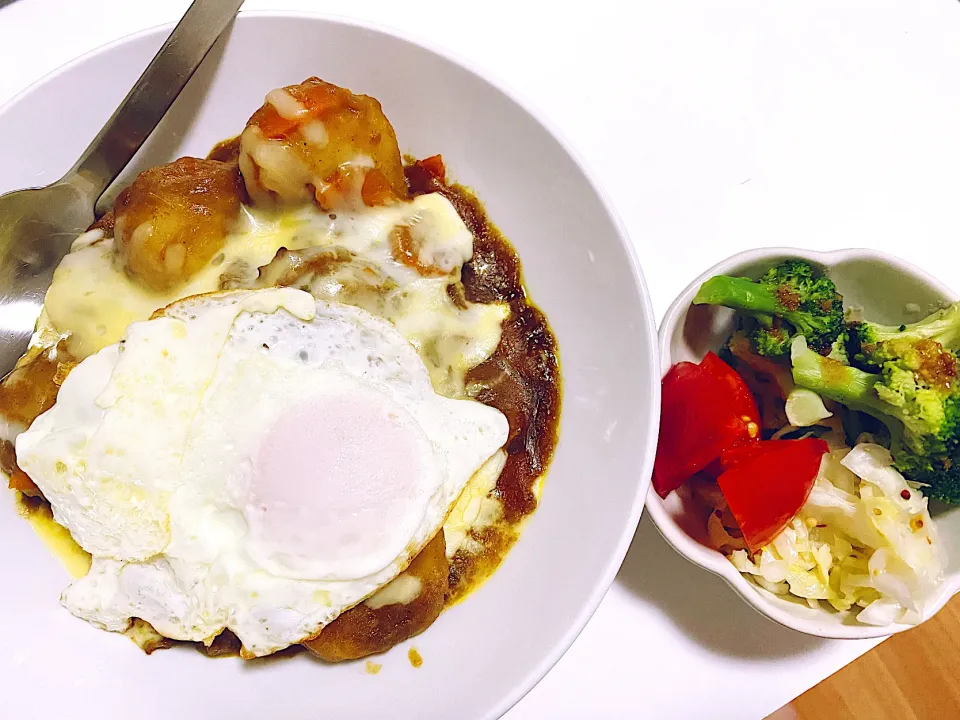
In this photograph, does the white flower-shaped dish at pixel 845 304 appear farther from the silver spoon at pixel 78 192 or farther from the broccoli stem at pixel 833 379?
the silver spoon at pixel 78 192

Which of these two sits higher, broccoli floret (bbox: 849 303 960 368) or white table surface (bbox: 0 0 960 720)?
white table surface (bbox: 0 0 960 720)

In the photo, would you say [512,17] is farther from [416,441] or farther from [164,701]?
[164,701]

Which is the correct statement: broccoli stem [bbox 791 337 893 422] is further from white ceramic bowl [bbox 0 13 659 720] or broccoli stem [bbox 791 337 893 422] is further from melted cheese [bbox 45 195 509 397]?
melted cheese [bbox 45 195 509 397]

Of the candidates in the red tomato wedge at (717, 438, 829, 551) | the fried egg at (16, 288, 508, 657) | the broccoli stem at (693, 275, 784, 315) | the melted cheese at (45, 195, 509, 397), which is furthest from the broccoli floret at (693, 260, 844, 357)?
the fried egg at (16, 288, 508, 657)

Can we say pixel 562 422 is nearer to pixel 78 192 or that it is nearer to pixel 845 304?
pixel 845 304

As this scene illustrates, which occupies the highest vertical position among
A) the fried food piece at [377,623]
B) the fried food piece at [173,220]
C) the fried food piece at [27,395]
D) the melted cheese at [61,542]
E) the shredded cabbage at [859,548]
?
the fried food piece at [173,220]

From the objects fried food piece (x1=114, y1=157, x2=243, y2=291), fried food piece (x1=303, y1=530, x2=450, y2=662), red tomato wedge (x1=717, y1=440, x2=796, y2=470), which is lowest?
fried food piece (x1=303, y1=530, x2=450, y2=662)

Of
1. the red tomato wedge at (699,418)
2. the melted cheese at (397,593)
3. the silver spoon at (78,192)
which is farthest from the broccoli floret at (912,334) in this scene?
the silver spoon at (78,192)

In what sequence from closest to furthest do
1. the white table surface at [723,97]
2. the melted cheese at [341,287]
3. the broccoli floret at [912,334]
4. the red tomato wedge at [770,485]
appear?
the red tomato wedge at [770,485] < the broccoli floret at [912,334] < the melted cheese at [341,287] < the white table surface at [723,97]
